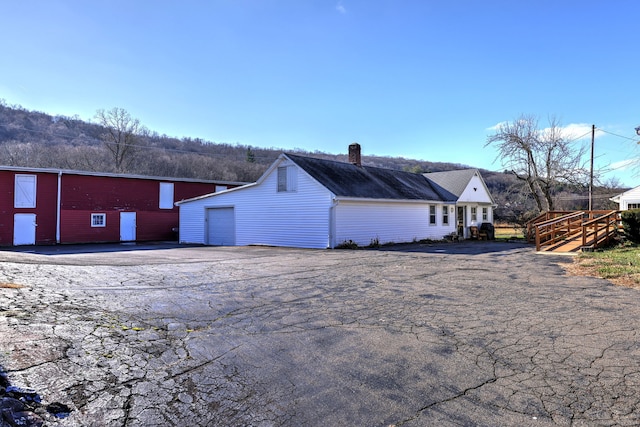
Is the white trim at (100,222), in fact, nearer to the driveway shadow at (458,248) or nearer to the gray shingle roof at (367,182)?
the gray shingle roof at (367,182)

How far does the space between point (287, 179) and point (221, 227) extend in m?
6.11

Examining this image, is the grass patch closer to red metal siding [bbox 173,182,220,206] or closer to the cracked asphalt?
the cracked asphalt

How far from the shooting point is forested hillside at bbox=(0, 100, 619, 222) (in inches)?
1879

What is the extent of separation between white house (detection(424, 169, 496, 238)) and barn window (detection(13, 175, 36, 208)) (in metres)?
26.9

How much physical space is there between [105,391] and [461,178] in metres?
27.7

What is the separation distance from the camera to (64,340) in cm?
425

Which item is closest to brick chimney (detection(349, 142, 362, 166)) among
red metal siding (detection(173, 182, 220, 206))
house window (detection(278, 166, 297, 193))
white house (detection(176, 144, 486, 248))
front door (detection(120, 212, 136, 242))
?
white house (detection(176, 144, 486, 248))

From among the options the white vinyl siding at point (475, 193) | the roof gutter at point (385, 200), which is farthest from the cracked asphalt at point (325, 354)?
the white vinyl siding at point (475, 193)

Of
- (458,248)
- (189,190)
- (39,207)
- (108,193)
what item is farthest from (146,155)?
(458,248)

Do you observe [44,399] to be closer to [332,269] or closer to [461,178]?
[332,269]

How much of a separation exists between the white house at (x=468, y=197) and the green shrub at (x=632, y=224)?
35.3ft

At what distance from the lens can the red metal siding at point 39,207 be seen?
23.2 metres

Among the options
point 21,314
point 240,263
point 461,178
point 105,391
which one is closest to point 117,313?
point 21,314

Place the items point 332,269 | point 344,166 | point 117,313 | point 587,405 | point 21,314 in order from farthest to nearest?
point 344,166, point 332,269, point 117,313, point 21,314, point 587,405
